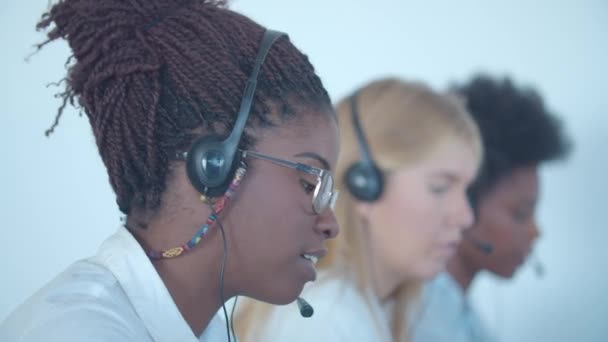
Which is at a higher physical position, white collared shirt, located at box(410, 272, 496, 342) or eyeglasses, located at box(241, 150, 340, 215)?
eyeglasses, located at box(241, 150, 340, 215)

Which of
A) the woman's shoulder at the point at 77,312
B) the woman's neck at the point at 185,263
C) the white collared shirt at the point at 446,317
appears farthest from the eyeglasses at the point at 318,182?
the white collared shirt at the point at 446,317

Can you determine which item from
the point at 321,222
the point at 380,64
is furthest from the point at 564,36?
the point at 321,222

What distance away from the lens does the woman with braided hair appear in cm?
88

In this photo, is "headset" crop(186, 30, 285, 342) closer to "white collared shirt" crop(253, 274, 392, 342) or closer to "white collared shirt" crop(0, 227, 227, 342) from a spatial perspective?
"white collared shirt" crop(0, 227, 227, 342)

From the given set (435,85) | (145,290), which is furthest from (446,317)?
(145,290)

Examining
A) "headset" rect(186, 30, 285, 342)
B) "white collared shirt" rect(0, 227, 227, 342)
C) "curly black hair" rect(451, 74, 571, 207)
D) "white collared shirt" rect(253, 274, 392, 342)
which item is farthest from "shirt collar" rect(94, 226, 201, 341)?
"curly black hair" rect(451, 74, 571, 207)

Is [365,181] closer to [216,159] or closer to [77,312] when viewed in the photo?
[216,159]

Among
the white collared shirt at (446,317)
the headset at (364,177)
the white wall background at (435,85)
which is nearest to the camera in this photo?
the white wall background at (435,85)

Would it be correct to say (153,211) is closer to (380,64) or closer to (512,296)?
(380,64)

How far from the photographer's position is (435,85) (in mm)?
1992

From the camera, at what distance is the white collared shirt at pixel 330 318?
133 centimetres

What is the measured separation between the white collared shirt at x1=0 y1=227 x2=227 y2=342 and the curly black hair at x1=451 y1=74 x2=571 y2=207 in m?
1.45

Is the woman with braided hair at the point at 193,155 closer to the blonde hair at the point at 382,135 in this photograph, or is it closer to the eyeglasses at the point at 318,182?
the eyeglasses at the point at 318,182

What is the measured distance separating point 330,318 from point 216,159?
2.03ft
